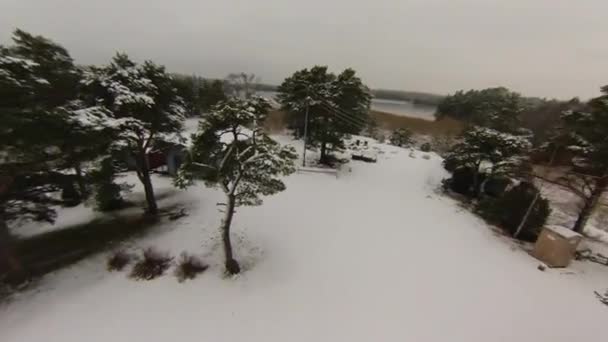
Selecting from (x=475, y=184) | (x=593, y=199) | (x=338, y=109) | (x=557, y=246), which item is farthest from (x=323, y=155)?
(x=593, y=199)

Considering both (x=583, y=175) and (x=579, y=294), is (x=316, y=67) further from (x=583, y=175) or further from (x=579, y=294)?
(x=579, y=294)

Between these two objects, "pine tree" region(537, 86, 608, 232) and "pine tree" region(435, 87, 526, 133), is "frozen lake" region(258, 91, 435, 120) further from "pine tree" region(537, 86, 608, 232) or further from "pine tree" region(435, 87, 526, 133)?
"pine tree" region(537, 86, 608, 232)

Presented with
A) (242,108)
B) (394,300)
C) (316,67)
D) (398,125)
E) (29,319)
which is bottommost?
(29,319)

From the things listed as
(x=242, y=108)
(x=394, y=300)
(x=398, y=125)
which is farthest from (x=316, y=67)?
(x=398, y=125)

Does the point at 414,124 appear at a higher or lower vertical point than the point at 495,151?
lower

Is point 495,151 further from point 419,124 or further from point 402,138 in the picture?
→ point 419,124

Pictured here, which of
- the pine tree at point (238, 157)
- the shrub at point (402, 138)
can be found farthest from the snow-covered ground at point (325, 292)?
the shrub at point (402, 138)
